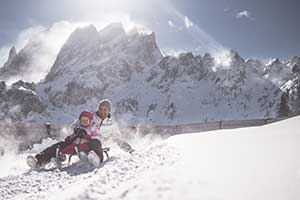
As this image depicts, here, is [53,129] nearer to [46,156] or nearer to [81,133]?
[46,156]

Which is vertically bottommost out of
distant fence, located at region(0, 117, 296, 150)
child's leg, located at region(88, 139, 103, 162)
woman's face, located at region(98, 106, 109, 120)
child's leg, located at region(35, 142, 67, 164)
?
child's leg, located at region(35, 142, 67, 164)

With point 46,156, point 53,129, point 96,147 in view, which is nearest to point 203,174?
point 96,147

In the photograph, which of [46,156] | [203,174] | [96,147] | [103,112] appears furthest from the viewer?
[103,112]

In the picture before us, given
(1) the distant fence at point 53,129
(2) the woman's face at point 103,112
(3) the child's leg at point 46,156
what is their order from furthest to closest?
(1) the distant fence at point 53,129, (2) the woman's face at point 103,112, (3) the child's leg at point 46,156

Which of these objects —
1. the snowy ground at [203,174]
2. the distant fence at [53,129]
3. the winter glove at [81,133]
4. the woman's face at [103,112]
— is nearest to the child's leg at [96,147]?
the winter glove at [81,133]

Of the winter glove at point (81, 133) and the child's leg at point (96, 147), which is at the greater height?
the winter glove at point (81, 133)

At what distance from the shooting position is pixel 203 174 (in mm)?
3879

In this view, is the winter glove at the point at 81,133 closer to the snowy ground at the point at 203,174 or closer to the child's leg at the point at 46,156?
the child's leg at the point at 46,156

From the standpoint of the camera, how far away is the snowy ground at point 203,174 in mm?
3349

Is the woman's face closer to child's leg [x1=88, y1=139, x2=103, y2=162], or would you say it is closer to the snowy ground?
child's leg [x1=88, y1=139, x2=103, y2=162]

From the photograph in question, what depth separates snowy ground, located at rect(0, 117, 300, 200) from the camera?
11.0ft

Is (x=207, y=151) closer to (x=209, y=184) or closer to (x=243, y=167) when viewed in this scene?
(x=243, y=167)

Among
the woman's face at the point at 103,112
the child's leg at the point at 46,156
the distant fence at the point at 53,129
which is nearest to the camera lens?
the child's leg at the point at 46,156

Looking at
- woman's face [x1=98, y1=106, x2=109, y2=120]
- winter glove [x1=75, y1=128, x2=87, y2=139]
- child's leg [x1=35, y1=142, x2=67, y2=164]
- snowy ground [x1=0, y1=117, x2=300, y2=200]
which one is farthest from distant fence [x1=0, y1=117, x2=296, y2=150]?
snowy ground [x1=0, y1=117, x2=300, y2=200]
